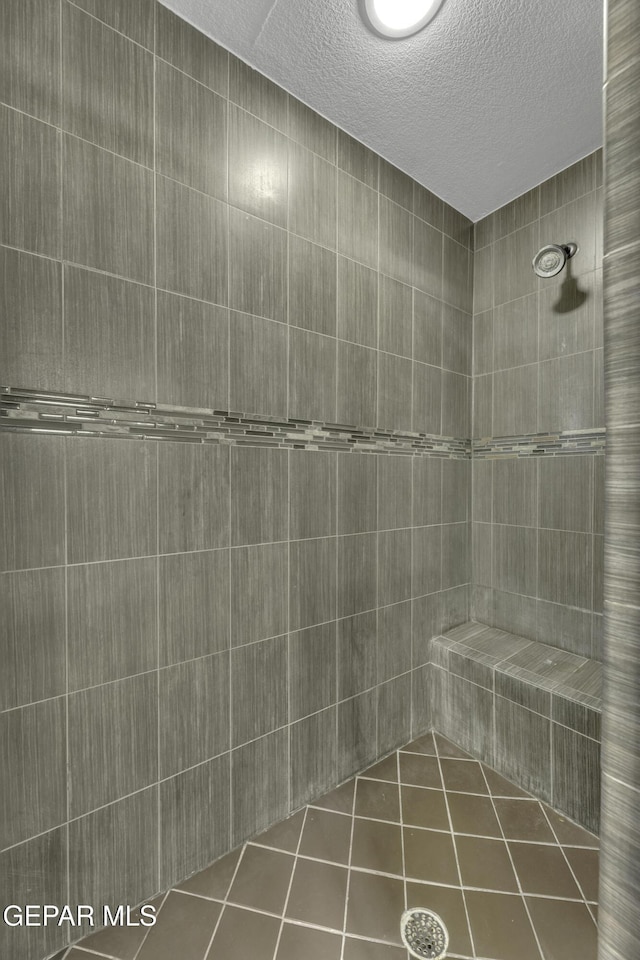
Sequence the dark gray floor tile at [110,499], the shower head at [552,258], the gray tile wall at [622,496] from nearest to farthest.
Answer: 1. the gray tile wall at [622,496]
2. the dark gray floor tile at [110,499]
3. the shower head at [552,258]

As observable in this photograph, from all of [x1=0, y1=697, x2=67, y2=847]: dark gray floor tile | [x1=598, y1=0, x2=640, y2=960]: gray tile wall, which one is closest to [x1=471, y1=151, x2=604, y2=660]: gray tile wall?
[x1=598, y1=0, x2=640, y2=960]: gray tile wall

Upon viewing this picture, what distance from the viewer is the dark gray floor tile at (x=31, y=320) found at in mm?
1090

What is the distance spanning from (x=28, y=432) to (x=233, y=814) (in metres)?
1.40

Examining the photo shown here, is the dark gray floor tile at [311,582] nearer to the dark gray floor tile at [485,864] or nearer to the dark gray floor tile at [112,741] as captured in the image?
the dark gray floor tile at [112,741]

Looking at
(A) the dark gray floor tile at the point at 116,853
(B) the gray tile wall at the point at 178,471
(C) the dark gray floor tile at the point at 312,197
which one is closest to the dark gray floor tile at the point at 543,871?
(B) the gray tile wall at the point at 178,471

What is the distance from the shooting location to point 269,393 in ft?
5.13

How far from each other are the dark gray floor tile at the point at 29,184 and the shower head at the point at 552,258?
1.91 m

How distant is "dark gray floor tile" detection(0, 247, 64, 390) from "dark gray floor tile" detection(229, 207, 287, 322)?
539 mm

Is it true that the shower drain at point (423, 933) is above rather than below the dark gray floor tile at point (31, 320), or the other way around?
below

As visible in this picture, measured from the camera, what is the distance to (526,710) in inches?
70.1

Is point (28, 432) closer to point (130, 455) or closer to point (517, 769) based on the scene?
point (130, 455)

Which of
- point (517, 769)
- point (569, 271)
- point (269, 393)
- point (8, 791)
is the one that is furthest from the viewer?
point (569, 271)

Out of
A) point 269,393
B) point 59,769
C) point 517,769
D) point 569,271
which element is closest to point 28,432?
point 269,393

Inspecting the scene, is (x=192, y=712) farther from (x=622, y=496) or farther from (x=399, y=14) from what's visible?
(x=399, y=14)
